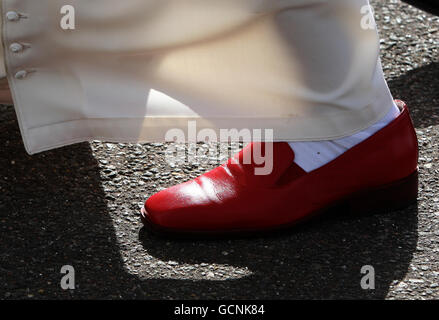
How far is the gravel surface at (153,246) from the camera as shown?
55.5 inches

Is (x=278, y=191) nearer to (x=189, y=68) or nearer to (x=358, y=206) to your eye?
(x=358, y=206)

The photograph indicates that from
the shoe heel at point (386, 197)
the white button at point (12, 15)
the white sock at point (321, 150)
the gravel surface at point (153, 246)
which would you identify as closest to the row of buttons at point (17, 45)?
the white button at point (12, 15)

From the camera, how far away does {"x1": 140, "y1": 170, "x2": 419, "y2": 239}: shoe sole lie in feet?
5.01

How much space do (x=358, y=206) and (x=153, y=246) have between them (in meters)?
0.40

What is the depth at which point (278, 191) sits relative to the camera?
59.6 inches

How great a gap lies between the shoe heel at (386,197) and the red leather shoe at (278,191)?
0.02 metres

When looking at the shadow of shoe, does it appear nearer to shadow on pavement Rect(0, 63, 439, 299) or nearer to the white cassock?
shadow on pavement Rect(0, 63, 439, 299)

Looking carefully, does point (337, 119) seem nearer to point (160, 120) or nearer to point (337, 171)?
point (337, 171)

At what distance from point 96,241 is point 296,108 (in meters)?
0.46

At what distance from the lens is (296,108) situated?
145 cm

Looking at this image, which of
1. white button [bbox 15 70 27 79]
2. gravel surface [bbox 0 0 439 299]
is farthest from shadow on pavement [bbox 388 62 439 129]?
white button [bbox 15 70 27 79]

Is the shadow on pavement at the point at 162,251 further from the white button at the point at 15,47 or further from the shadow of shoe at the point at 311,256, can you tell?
the white button at the point at 15,47

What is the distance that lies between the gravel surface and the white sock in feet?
0.40
